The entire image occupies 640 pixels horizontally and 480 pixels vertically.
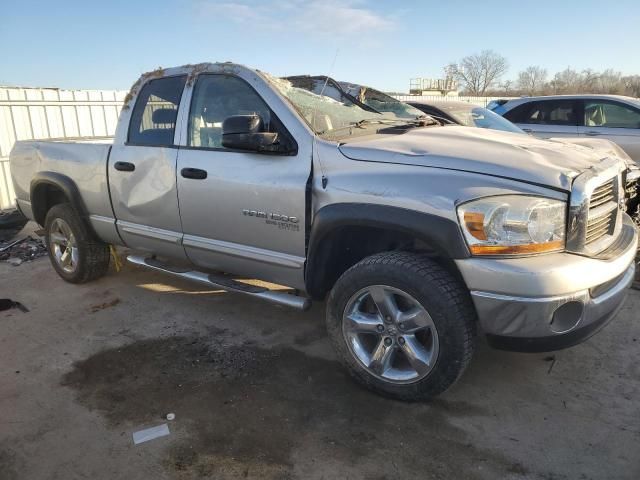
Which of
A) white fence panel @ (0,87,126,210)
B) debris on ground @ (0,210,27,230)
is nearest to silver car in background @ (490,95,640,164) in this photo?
white fence panel @ (0,87,126,210)

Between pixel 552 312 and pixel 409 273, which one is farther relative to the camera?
pixel 409 273

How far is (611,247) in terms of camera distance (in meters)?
2.85

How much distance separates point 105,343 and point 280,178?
1.91m

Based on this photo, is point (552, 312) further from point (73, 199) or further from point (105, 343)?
point (73, 199)

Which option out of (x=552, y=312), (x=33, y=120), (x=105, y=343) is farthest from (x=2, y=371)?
(x=33, y=120)

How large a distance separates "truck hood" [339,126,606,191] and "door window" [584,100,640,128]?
5.57 meters

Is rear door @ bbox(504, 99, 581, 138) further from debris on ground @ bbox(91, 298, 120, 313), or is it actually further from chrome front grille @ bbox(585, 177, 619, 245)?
debris on ground @ bbox(91, 298, 120, 313)

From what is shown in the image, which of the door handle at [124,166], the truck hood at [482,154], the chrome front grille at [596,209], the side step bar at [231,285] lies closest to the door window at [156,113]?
the door handle at [124,166]

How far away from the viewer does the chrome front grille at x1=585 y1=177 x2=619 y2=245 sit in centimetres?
269

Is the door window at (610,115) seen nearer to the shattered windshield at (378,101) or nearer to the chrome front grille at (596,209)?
the shattered windshield at (378,101)

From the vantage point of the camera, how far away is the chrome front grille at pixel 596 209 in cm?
249

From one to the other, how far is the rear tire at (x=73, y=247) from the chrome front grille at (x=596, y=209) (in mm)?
4089

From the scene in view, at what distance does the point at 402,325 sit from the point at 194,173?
1822mm

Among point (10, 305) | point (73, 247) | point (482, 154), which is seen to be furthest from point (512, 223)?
point (10, 305)
